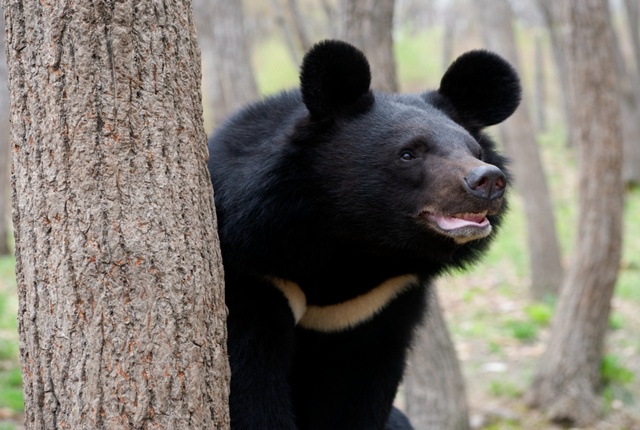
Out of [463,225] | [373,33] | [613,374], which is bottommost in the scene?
[613,374]

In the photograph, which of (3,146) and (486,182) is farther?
(3,146)

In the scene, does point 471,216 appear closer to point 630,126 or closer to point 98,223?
point 98,223

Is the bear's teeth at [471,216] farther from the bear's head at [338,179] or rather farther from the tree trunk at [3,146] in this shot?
the tree trunk at [3,146]

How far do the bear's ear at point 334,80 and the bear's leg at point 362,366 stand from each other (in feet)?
3.16

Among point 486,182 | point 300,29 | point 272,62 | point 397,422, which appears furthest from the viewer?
point 272,62

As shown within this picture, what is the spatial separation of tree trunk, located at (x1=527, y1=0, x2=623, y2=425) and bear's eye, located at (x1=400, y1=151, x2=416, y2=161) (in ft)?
10.9

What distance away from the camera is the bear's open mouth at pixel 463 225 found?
2316 millimetres

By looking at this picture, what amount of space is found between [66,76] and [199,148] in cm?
43

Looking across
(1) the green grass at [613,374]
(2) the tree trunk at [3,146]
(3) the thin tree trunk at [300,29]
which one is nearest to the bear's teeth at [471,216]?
(1) the green grass at [613,374]

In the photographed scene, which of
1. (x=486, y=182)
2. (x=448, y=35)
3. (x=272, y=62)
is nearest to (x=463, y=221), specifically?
(x=486, y=182)

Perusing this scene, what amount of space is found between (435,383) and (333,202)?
8.94ft

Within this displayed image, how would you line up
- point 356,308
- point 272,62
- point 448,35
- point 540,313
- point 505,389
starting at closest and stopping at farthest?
point 356,308 < point 505,389 < point 540,313 < point 272,62 < point 448,35

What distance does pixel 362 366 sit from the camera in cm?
302

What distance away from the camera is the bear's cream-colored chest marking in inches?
115
